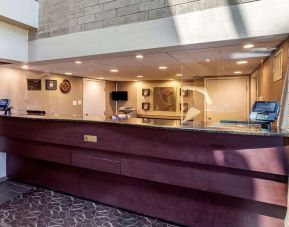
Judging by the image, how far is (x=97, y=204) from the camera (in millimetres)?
3045

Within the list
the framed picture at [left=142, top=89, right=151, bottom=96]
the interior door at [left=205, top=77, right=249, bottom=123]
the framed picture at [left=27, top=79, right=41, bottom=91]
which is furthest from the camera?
the framed picture at [left=142, top=89, right=151, bottom=96]

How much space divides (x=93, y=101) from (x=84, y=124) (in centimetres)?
429

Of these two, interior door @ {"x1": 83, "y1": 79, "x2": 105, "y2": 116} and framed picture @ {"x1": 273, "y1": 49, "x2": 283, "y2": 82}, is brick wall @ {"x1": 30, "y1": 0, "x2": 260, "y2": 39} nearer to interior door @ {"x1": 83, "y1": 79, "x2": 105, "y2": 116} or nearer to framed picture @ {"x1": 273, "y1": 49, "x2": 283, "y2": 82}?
framed picture @ {"x1": 273, "y1": 49, "x2": 283, "y2": 82}

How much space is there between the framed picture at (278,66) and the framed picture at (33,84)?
4.67m

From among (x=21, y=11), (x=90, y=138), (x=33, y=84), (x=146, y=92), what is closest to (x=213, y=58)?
(x=90, y=138)

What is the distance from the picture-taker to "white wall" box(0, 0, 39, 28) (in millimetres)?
3182

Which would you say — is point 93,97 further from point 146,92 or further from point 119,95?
point 146,92

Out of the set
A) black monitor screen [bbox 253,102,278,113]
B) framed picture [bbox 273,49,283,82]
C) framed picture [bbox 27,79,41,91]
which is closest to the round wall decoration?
framed picture [bbox 27,79,41,91]

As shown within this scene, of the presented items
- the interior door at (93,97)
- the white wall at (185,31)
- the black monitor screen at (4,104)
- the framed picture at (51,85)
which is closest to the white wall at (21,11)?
the white wall at (185,31)

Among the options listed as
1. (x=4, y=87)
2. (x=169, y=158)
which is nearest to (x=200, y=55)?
(x=169, y=158)

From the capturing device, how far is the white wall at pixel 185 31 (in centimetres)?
215

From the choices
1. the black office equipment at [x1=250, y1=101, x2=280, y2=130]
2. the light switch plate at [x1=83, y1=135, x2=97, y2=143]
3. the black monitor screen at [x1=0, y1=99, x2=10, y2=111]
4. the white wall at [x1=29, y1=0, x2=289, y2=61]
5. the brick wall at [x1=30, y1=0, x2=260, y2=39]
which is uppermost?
the brick wall at [x1=30, y1=0, x2=260, y2=39]

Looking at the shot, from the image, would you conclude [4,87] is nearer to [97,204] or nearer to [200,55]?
[97,204]

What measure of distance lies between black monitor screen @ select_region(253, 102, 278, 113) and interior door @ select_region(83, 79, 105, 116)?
17.4ft
